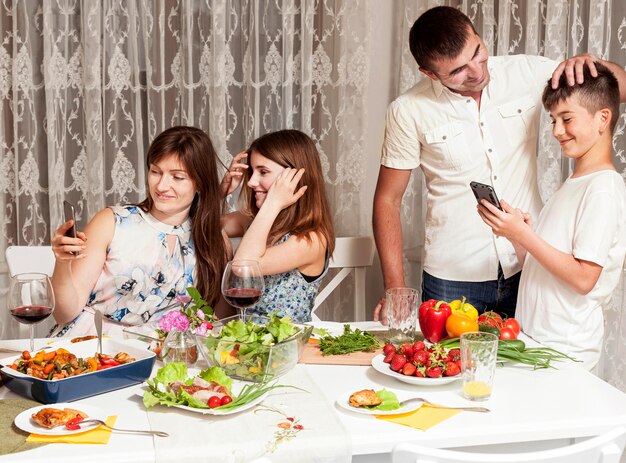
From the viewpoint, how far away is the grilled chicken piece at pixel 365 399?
5.29 ft

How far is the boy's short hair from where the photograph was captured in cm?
218

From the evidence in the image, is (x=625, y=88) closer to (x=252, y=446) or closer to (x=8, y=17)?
(x=252, y=446)

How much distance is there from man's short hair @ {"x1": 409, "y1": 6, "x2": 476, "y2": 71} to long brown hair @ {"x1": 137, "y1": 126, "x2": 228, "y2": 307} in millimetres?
699

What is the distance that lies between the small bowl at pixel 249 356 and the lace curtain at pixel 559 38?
58.6 inches

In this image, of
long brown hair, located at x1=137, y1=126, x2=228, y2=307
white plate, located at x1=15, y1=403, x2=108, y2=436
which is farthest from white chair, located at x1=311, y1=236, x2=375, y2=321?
white plate, located at x1=15, y1=403, x2=108, y2=436

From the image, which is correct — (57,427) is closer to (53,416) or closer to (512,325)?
(53,416)

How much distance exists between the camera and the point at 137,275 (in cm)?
240

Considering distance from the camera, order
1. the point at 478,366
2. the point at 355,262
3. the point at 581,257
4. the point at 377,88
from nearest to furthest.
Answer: the point at 478,366
the point at 581,257
the point at 355,262
the point at 377,88

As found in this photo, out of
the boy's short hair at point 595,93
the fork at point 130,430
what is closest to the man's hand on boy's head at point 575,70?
the boy's short hair at point 595,93

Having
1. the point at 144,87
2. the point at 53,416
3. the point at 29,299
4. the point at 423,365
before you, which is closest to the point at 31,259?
the point at 144,87

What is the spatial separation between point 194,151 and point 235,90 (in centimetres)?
102

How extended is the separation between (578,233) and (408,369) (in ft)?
2.11

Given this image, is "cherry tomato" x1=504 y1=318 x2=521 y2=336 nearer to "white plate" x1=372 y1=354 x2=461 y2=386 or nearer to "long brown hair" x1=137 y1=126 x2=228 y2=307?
"white plate" x1=372 y1=354 x2=461 y2=386

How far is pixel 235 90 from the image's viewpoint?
336cm
